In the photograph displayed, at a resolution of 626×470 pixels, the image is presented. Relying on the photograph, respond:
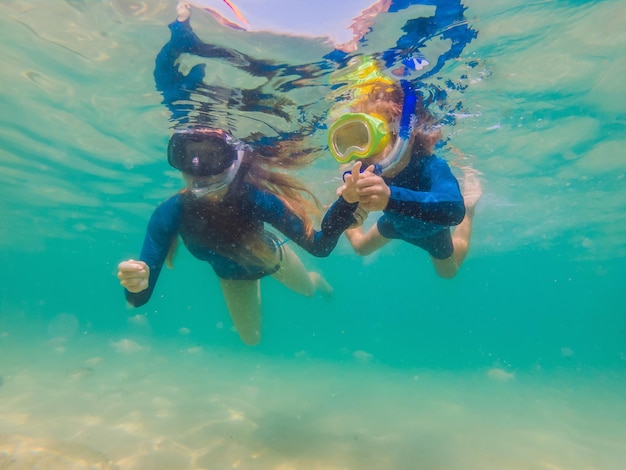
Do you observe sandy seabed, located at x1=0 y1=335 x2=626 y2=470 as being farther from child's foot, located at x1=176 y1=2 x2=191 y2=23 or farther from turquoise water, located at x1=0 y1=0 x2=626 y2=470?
child's foot, located at x1=176 y1=2 x2=191 y2=23

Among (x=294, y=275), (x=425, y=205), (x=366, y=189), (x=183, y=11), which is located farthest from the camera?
(x=294, y=275)

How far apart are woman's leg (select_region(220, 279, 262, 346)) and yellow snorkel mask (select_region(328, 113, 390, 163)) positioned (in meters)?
4.49

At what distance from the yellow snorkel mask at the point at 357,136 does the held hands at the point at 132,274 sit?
9.23 feet

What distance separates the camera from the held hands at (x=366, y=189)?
3.51 metres

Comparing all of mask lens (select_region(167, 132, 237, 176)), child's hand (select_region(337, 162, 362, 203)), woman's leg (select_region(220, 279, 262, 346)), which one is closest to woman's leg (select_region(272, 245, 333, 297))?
woman's leg (select_region(220, 279, 262, 346))

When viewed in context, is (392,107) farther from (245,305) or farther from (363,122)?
(245,305)

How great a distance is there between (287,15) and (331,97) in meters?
2.65

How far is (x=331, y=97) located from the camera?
923 cm

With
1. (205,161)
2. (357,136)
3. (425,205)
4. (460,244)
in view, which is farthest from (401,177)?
(460,244)

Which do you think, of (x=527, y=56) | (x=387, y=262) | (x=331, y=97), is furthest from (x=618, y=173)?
(x=387, y=262)

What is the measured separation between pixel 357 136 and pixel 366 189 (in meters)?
1.47

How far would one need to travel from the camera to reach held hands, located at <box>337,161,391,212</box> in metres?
3.51

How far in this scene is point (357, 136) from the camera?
4.73 meters

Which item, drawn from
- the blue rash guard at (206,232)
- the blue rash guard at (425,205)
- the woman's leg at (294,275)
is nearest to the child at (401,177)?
the blue rash guard at (425,205)
